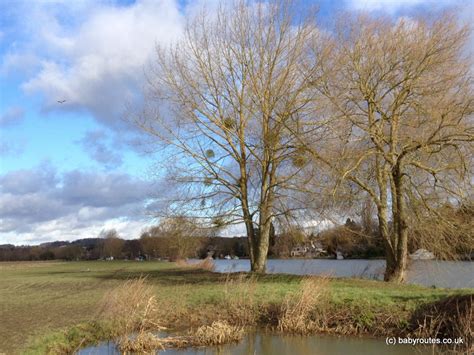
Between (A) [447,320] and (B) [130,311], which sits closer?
(A) [447,320]

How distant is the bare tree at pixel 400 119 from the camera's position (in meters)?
17.2

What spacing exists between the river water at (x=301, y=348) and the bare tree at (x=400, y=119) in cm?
636

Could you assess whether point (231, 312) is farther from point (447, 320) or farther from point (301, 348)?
point (447, 320)

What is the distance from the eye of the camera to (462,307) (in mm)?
11586

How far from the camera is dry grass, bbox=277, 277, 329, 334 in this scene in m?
12.7

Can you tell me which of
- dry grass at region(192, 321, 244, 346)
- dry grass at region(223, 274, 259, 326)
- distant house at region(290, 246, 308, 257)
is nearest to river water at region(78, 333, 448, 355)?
dry grass at region(192, 321, 244, 346)

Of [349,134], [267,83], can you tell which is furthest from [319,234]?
[267,83]

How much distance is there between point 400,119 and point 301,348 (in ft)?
35.1

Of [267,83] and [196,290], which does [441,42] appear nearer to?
[267,83]

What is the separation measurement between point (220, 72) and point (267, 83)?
8.81 feet

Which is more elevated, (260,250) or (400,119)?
(400,119)

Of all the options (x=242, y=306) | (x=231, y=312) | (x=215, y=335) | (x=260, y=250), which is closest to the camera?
(x=215, y=335)

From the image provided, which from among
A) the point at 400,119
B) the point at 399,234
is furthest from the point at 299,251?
the point at 400,119

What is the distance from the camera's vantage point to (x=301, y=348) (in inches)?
450
